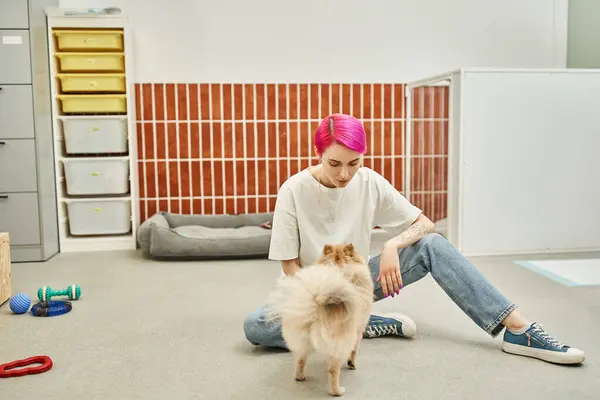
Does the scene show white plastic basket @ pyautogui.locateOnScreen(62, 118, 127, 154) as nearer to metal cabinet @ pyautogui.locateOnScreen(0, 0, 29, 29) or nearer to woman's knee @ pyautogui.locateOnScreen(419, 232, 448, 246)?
metal cabinet @ pyautogui.locateOnScreen(0, 0, 29, 29)

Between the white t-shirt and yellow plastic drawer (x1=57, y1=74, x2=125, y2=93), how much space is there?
2695 millimetres

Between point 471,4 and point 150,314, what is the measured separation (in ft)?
11.8

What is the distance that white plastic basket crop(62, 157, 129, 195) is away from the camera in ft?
14.5

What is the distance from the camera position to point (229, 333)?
8.43ft

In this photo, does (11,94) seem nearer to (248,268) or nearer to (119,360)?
(248,268)

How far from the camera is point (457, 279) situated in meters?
2.21

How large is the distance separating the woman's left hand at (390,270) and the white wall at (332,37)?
2.96 meters

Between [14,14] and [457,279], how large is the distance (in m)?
3.25

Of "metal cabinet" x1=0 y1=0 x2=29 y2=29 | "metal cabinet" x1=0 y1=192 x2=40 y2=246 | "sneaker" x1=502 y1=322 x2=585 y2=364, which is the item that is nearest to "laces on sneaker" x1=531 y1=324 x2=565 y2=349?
"sneaker" x1=502 y1=322 x2=585 y2=364

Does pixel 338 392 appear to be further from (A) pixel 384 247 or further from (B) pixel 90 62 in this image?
(B) pixel 90 62

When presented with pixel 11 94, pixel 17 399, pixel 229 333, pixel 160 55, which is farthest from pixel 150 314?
pixel 160 55

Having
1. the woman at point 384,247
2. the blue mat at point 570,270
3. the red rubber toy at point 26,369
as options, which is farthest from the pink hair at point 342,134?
the blue mat at point 570,270

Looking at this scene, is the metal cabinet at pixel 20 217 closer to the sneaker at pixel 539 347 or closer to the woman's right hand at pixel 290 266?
the woman's right hand at pixel 290 266

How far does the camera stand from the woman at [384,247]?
2119 millimetres
